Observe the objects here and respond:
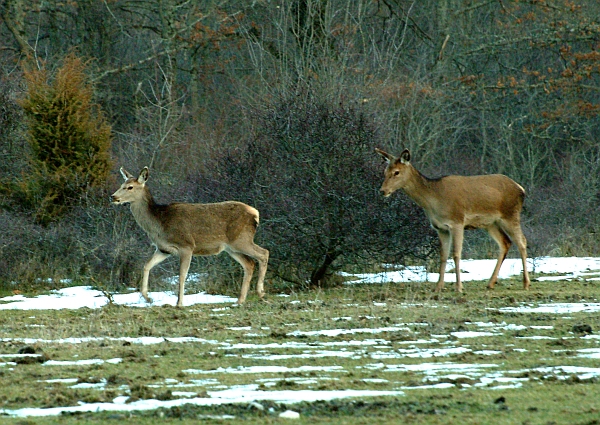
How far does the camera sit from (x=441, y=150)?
3884 centimetres

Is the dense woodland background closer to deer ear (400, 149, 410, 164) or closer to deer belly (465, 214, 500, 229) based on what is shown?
deer ear (400, 149, 410, 164)

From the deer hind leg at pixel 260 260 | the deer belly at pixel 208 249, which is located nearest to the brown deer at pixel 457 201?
the deer hind leg at pixel 260 260

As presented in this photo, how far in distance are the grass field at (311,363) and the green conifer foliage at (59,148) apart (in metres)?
6.55

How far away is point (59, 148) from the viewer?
75.6ft

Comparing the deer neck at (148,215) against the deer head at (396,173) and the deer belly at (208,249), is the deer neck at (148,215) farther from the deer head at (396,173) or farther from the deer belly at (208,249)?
the deer head at (396,173)

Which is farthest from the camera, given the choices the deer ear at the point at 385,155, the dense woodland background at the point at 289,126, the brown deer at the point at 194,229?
the dense woodland background at the point at 289,126

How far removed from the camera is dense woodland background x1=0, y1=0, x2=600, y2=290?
1973 cm

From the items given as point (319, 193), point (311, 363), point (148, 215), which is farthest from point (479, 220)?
point (311, 363)

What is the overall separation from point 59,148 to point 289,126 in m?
5.76

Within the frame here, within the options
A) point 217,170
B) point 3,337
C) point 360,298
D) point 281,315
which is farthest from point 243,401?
point 217,170

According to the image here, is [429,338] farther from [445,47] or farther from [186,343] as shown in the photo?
[445,47]

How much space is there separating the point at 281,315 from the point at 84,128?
957 centimetres

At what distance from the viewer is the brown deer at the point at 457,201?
1931 centimetres

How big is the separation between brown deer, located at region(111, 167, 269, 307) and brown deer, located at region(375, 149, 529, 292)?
266 cm
